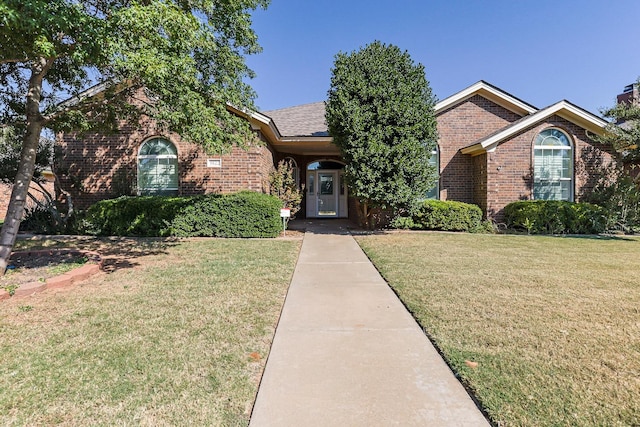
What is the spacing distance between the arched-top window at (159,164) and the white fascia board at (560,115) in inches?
434

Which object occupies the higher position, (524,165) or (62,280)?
(524,165)

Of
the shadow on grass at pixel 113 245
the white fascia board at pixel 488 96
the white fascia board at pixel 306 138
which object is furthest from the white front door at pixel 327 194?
the shadow on grass at pixel 113 245

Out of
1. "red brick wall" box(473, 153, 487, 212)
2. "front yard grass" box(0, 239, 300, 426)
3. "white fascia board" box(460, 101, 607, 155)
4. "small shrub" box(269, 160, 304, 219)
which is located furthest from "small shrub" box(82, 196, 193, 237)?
"white fascia board" box(460, 101, 607, 155)

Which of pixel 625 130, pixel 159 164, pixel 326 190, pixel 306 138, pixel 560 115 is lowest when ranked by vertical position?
pixel 326 190

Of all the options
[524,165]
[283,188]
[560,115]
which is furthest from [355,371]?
[560,115]

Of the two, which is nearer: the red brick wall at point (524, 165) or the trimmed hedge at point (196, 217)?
the trimmed hedge at point (196, 217)

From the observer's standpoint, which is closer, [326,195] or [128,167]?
[128,167]

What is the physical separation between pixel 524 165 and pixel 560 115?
7.12 ft

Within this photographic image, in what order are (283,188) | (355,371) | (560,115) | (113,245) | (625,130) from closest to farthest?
(355,371), (113,245), (625,130), (560,115), (283,188)

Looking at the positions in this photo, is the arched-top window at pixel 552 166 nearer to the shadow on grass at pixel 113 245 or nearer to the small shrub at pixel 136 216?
the small shrub at pixel 136 216

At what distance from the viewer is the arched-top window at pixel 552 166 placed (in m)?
12.6

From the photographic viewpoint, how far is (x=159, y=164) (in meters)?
12.0

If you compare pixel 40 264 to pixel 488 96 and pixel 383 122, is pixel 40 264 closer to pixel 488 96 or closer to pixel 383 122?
pixel 383 122

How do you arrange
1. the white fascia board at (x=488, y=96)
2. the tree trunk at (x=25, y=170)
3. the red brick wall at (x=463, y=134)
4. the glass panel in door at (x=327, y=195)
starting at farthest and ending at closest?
the glass panel in door at (x=327, y=195)
the red brick wall at (x=463, y=134)
the white fascia board at (x=488, y=96)
the tree trunk at (x=25, y=170)
